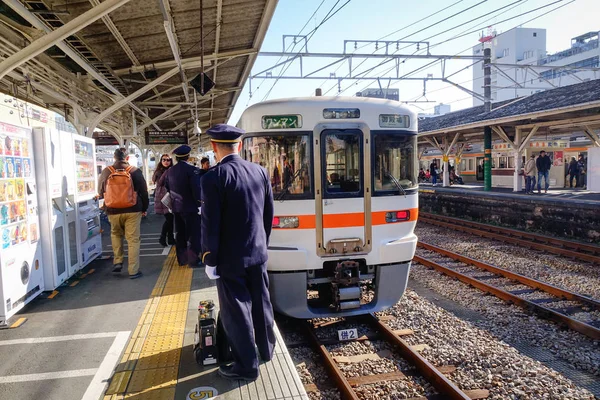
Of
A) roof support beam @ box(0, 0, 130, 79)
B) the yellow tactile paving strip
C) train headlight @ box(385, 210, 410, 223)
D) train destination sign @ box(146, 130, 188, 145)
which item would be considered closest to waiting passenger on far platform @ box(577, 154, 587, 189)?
train destination sign @ box(146, 130, 188, 145)

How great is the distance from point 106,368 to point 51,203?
272 cm

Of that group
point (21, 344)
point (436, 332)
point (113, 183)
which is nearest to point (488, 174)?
A: point (436, 332)

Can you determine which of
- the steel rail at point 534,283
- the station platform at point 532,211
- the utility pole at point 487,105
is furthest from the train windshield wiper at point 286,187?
the utility pole at point 487,105

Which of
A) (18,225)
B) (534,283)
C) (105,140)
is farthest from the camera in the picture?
(105,140)

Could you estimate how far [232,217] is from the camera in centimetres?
319

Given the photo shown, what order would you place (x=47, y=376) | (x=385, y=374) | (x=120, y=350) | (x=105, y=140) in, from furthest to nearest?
(x=105, y=140)
(x=385, y=374)
(x=120, y=350)
(x=47, y=376)

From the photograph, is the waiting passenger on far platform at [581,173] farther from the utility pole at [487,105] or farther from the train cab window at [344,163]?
the train cab window at [344,163]

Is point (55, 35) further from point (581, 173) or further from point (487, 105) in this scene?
point (581, 173)

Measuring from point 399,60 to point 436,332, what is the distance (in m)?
11.1

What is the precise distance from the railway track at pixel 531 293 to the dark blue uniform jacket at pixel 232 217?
4571 millimetres

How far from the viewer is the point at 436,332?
5391 millimetres

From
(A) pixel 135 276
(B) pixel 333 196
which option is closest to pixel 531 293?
(B) pixel 333 196

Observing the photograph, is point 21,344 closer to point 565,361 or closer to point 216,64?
point 565,361

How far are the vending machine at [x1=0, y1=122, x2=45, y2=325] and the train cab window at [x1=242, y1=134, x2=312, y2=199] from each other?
2570 mm
